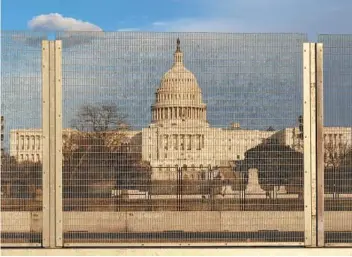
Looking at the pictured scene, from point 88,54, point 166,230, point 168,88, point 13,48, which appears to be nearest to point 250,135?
point 168,88

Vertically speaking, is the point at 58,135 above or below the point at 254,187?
above

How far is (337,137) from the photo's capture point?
6.75m

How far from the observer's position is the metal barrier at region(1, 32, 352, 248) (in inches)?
263

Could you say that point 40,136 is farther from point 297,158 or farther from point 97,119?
point 297,158

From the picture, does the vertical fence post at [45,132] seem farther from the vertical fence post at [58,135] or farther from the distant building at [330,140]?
the distant building at [330,140]

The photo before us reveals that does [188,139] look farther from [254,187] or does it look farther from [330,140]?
[330,140]

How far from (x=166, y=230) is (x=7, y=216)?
2147 mm

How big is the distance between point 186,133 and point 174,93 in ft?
1.83

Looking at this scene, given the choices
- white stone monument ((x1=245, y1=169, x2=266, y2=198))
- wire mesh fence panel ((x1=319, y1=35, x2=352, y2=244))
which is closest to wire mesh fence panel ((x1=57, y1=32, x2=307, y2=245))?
white stone monument ((x1=245, y1=169, x2=266, y2=198))

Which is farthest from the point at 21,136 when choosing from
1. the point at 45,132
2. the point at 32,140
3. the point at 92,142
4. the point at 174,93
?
the point at 174,93

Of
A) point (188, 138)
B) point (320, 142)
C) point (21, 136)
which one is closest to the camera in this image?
point (188, 138)

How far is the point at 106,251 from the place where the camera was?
21.9 feet

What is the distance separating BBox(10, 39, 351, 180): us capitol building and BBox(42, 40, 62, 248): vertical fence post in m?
0.14

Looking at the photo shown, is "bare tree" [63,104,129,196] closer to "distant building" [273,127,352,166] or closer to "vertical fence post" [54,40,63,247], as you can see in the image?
"vertical fence post" [54,40,63,247]
